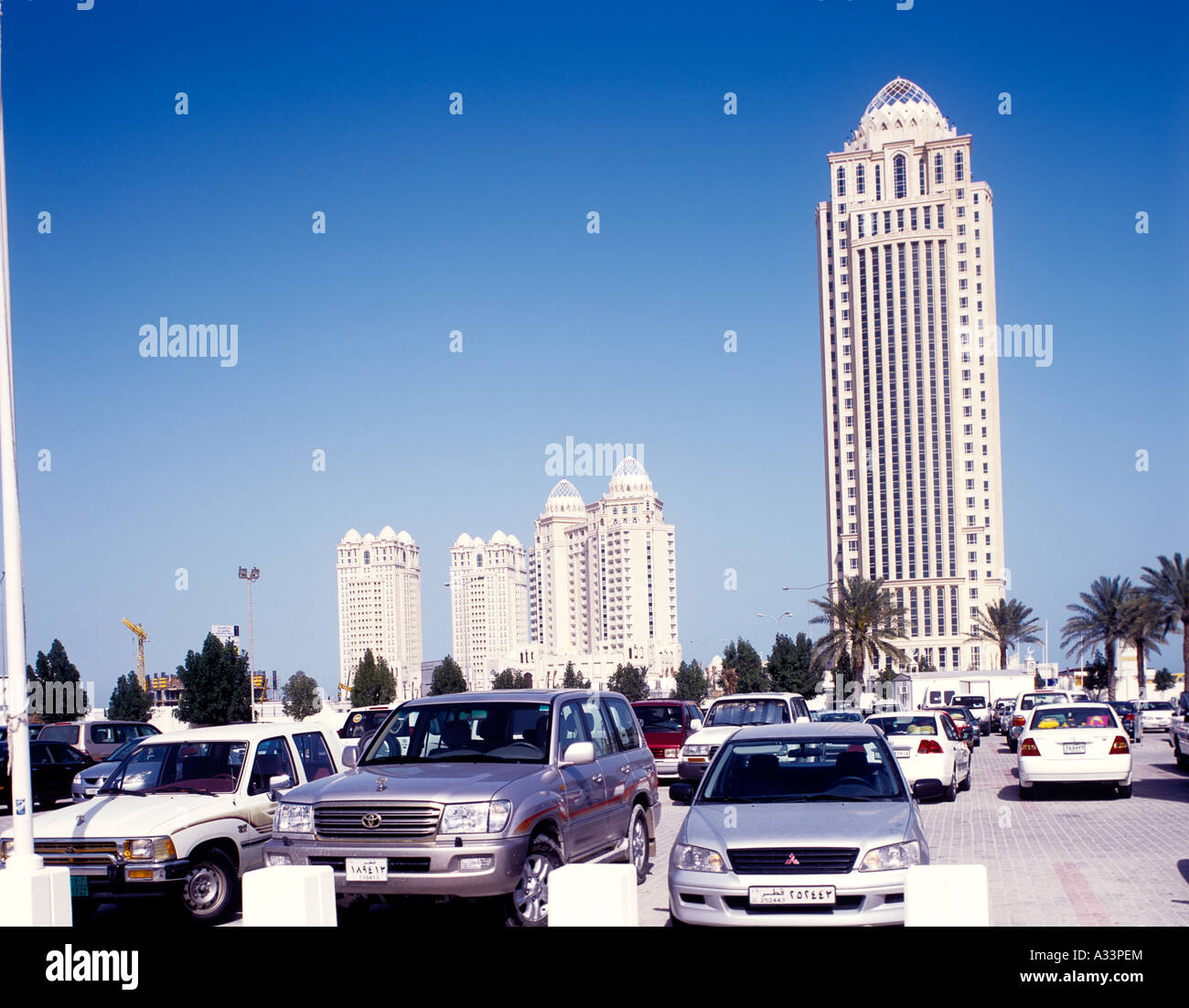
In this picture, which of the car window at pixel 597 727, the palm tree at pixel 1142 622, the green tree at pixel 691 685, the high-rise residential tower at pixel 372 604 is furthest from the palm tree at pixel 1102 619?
the high-rise residential tower at pixel 372 604

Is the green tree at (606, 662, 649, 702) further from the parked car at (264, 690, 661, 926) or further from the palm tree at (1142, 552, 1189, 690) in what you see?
the parked car at (264, 690, 661, 926)

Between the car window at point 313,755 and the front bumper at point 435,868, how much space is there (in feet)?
11.4

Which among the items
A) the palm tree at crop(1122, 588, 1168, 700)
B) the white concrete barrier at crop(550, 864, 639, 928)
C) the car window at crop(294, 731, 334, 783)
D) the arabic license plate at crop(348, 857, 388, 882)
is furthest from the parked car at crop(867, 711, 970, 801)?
the palm tree at crop(1122, 588, 1168, 700)

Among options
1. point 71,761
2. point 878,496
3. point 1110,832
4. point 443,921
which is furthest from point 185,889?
point 878,496

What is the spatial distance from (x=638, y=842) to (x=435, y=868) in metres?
3.89

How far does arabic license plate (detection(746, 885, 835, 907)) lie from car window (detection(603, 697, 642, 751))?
14.7 ft

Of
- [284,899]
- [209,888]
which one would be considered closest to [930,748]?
[209,888]

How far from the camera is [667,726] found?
24328mm

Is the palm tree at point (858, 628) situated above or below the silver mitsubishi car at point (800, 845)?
below

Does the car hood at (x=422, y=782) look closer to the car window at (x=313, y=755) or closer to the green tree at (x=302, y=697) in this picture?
the car window at (x=313, y=755)

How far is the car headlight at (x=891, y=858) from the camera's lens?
7.56m

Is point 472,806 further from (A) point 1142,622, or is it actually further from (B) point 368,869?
(A) point 1142,622

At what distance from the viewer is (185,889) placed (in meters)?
10.1
